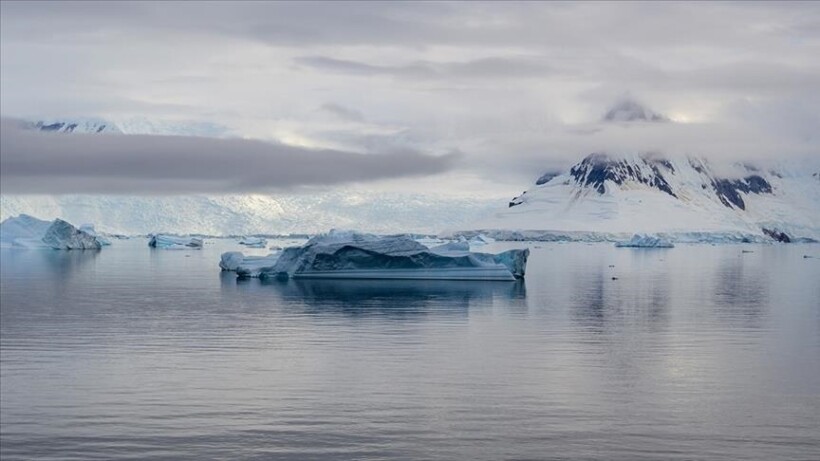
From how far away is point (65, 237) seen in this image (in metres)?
99.4

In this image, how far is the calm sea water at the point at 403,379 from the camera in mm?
14992

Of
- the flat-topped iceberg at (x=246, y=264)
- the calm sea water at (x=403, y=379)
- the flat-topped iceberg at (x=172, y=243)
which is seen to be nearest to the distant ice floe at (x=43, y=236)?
the flat-topped iceberg at (x=172, y=243)

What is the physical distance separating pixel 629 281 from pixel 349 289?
1918 centimetres

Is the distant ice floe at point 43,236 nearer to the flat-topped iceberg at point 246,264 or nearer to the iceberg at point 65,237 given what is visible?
the iceberg at point 65,237

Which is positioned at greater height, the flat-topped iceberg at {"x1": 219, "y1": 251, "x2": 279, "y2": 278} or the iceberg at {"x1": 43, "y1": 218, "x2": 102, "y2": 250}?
the iceberg at {"x1": 43, "y1": 218, "x2": 102, "y2": 250}

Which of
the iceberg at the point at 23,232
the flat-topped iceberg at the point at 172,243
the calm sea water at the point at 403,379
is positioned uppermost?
the iceberg at the point at 23,232

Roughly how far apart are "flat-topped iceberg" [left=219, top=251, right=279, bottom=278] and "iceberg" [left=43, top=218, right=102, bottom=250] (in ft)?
149

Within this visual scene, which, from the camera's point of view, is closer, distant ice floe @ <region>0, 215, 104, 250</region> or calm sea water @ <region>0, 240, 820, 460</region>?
calm sea water @ <region>0, 240, 820, 460</region>

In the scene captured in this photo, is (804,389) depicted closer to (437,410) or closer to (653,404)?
(653,404)

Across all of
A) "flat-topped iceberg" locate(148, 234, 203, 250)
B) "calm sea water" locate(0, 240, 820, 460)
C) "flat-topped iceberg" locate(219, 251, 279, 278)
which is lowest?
"calm sea water" locate(0, 240, 820, 460)

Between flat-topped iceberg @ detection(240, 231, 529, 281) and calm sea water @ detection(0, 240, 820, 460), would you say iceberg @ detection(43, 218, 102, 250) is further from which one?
calm sea water @ detection(0, 240, 820, 460)

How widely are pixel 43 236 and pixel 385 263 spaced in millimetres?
62117

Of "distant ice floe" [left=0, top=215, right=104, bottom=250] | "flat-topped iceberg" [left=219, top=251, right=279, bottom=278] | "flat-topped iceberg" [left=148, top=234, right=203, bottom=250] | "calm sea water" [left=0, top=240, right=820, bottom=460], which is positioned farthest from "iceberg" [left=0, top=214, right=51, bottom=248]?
"calm sea water" [left=0, top=240, right=820, bottom=460]

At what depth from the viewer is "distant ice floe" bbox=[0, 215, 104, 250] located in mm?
98481
